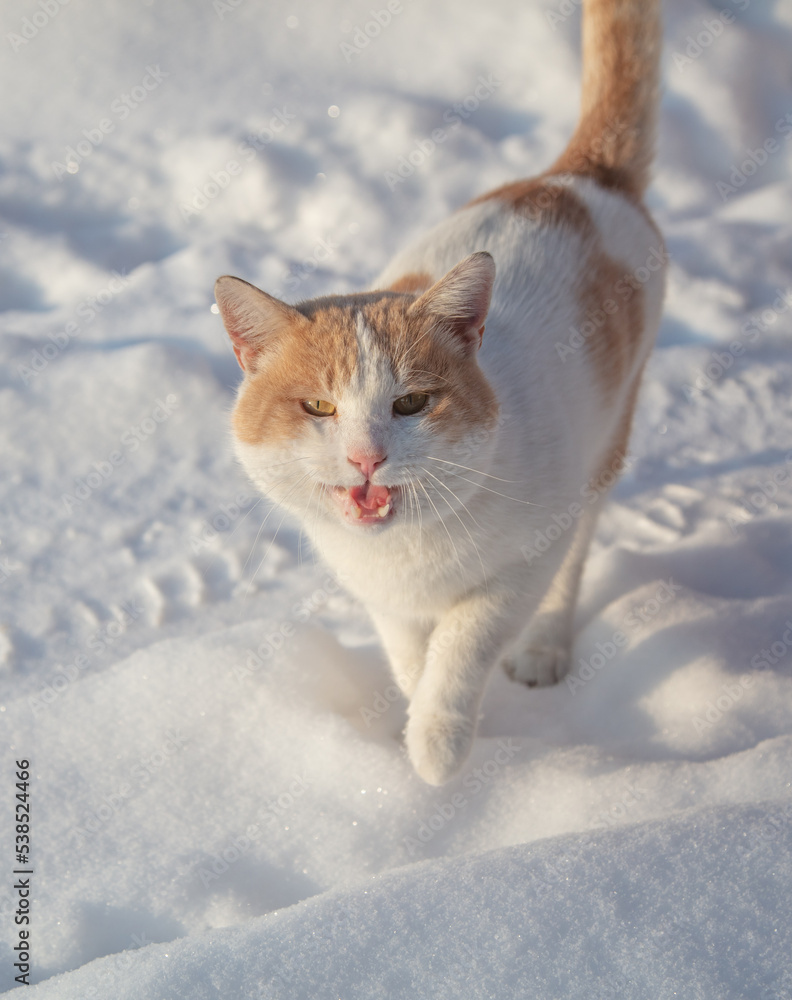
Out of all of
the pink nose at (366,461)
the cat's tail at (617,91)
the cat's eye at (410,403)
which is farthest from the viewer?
the cat's tail at (617,91)

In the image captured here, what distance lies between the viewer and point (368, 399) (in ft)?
4.54

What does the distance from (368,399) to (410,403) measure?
0.30 ft

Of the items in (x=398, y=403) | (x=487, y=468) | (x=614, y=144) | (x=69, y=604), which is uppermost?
(x=614, y=144)

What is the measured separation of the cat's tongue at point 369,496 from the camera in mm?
1398

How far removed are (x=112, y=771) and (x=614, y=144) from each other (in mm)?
2050

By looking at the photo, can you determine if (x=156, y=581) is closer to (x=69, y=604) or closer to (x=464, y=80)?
(x=69, y=604)

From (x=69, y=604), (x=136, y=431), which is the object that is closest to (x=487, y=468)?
(x=69, y=604)

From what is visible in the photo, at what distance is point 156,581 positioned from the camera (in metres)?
2.38

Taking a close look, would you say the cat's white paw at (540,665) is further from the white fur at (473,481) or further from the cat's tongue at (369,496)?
the cat's tongue at (369,496)

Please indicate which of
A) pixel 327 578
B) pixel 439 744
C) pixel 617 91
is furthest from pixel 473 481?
pixel 617 91

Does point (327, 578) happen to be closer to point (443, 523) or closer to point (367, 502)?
point (443, 523)

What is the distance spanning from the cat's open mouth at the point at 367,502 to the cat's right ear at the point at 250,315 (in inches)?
13.7

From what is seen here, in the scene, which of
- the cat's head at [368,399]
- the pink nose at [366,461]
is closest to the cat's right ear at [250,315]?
the cat's head at [368,399]

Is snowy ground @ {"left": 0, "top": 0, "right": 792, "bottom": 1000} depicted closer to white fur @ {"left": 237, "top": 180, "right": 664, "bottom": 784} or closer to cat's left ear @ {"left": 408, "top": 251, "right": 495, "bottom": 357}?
white fur @ {"left": 237, "top": 180, "right": 664, "bottom": 784}
